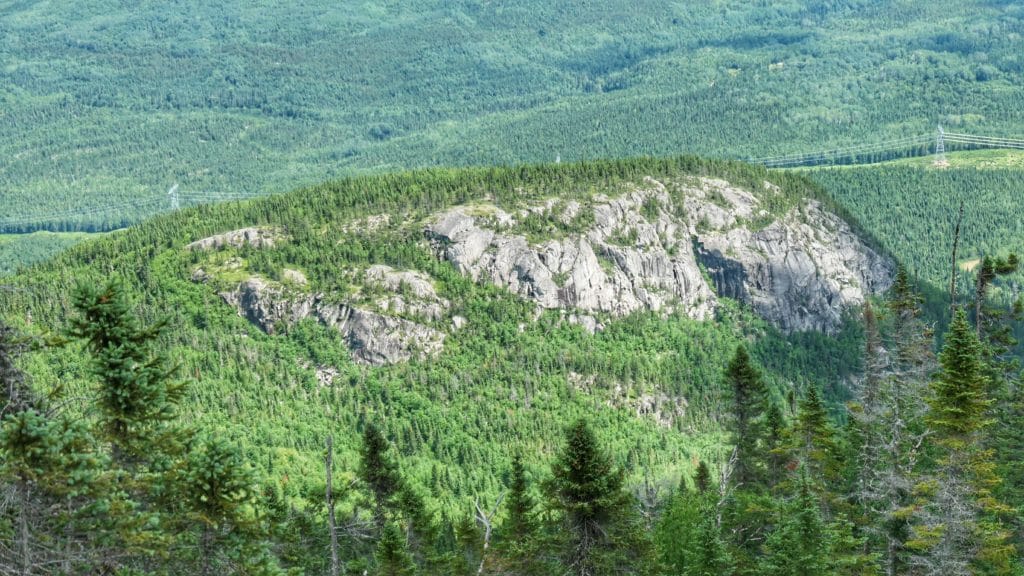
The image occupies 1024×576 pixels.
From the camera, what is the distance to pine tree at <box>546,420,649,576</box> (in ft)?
179

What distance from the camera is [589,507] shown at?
54031mm

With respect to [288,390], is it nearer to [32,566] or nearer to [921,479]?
[921,479]

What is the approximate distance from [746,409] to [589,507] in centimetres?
2803

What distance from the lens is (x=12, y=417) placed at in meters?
34.6

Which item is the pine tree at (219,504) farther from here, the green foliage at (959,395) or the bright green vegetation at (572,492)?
the green foliage at (959,395)

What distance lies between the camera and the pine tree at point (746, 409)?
260 feet

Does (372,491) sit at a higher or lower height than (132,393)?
lower

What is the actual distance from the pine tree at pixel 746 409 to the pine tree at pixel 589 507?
25.4 metres

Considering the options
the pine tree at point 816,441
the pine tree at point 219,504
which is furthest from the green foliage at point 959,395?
the pine tree at point 219,504

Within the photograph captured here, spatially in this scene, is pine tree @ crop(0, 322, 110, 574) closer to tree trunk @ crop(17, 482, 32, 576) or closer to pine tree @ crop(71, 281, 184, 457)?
tree trunk @ crop(17, 482, 32, 576)

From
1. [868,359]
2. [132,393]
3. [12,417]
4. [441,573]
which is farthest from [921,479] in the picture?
[12,417]

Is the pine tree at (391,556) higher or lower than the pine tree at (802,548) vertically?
lower

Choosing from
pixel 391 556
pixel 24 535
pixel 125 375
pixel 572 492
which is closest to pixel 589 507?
pixel 572 492

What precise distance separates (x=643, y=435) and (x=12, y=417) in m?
164
